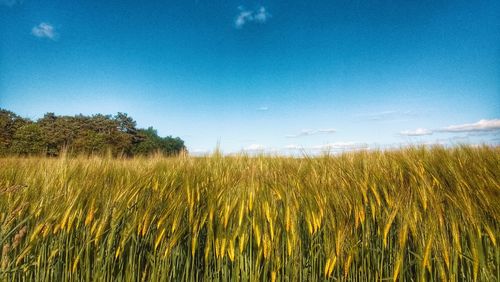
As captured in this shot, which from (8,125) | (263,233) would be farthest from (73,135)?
(263,233)

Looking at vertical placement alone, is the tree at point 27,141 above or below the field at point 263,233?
above

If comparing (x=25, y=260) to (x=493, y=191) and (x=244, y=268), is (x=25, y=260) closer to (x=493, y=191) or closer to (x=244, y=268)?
(x=244, y=268)

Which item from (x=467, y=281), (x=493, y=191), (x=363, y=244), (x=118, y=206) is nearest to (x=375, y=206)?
(x=363, y=244)

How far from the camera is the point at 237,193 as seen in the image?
4.15ft

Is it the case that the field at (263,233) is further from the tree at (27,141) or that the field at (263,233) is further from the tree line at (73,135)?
the tree at (27,141)

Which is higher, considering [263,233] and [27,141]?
[27,141]

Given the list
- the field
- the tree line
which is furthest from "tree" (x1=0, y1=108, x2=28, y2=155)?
the field

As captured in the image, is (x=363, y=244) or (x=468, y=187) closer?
(x=363, y=244)

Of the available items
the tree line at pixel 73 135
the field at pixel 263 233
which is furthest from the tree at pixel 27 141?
the field at pixel 263 233

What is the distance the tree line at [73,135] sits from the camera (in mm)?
22156

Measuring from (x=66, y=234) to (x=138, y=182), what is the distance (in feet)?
1.38

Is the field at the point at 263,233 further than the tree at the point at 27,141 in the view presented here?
No

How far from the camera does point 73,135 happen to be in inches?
1105

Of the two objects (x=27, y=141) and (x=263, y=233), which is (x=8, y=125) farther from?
→ (x=263, y=233)
